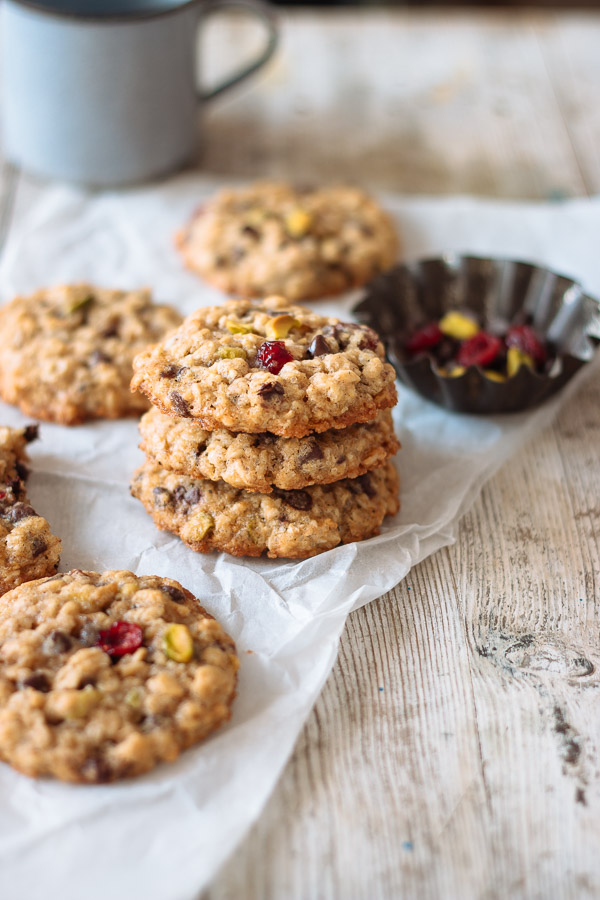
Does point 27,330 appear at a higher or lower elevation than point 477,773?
higher

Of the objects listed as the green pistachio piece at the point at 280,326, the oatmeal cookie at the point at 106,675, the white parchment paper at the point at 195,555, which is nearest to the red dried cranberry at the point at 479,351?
the white parchment paper at the point at 195,555

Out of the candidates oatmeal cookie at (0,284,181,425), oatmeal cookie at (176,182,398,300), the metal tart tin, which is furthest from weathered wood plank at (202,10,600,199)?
oatmeal cookie at (0,284,181,425)

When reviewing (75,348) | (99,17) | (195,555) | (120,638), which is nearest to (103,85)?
(99,17)

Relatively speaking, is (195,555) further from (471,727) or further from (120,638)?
(471,727)

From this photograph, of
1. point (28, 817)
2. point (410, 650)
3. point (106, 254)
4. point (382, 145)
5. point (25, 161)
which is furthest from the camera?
point (382, 145)

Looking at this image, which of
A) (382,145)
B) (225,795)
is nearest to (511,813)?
(225,795)

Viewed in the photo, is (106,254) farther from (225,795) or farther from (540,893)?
(540,893)
